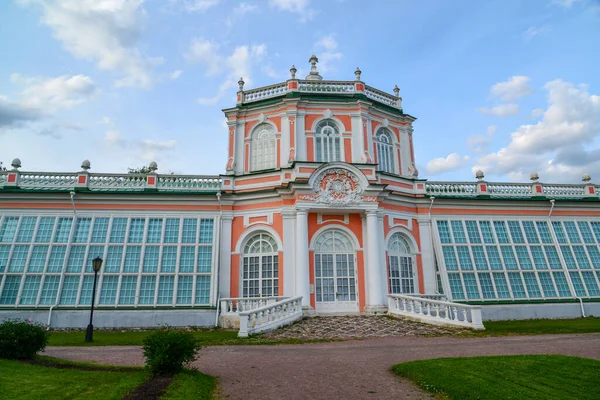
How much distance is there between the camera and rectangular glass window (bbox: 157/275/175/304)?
61.7 ft

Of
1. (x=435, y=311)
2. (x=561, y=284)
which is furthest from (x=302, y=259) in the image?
(x=561, y=284)

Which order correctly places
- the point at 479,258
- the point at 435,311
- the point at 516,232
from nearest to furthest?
the point at 435,311
the point at 479,258
the point at 516,232

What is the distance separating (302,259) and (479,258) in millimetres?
9799

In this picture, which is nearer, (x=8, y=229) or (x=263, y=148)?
(x=8, y=229)

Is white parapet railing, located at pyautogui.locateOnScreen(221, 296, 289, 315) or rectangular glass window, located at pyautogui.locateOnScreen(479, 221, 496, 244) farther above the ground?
rectangular glass window, located at pyautogui.locateOnScreen(479, 221, 496, 244)

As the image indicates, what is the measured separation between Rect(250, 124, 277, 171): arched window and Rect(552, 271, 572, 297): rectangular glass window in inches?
631

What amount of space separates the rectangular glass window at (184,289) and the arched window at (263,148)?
22.4ft

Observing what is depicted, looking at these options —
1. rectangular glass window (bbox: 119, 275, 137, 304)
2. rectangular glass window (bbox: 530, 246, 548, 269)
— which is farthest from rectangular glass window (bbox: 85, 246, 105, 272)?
rectangular glass window (bbox: 530, 246, 548, 269)

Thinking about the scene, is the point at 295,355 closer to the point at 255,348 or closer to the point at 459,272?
the point at 255,348

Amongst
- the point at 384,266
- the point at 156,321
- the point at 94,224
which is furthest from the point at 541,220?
the point at 94,224

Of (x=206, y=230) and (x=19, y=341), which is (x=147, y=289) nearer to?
(x=206, y=230)

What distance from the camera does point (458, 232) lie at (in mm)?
21656

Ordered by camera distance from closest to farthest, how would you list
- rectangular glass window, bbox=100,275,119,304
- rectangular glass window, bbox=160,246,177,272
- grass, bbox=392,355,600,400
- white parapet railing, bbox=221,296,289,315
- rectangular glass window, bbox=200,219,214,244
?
grass, bbox=392,355,600,400 < white parapet railing, bbox=221,296,289,315 < rectangular glass window, bbox=100,275,119,304 < rectangular glass window, bbox=160,246,177,272 < rectangular glass window, bbox=200,219,214,244

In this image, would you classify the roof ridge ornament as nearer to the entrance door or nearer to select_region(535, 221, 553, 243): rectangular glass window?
the entrance door
